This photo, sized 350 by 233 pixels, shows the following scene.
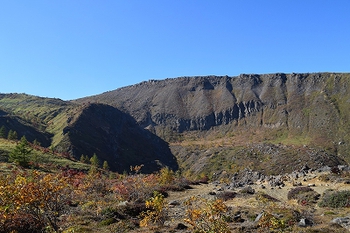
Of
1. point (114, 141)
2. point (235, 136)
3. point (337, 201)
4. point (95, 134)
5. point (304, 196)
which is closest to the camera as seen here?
point (337, 201)

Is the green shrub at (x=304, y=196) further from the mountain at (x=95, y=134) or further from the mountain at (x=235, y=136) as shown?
Answer: the mountain at (x=95, y=134)

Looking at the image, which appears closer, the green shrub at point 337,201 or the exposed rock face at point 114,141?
the green shrub at point 337,201

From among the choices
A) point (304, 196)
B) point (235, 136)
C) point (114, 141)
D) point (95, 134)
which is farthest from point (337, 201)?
point (235, 136)

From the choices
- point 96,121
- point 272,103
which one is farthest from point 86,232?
point 272,103

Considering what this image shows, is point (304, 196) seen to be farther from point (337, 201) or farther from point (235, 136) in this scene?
point (235, 136)

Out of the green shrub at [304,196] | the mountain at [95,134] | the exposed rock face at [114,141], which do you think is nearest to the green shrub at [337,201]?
the green shrub at [304,196]

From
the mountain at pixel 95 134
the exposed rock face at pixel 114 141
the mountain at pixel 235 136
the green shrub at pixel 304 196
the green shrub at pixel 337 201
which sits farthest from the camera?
the exposed rock face at pixel 114 141

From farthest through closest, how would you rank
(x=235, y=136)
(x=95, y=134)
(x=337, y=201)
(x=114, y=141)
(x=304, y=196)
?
(x=235, y=136), (x=114, y=141), (x=95, y=134), (x=304, y=196), (x=337, y=201)

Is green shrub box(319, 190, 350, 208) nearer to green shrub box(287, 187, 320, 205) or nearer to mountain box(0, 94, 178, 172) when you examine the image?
green shrub box(287, 187, 320, 205)

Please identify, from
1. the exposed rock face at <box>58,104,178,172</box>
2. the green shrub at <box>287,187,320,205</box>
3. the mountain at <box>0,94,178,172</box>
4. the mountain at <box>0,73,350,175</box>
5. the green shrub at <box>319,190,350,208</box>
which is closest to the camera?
the green shrub at <box>319,190,350,208</box>

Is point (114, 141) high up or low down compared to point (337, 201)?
down

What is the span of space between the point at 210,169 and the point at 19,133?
3347 inches

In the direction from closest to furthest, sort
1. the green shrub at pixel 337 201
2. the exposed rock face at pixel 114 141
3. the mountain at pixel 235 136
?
1. the green shrub at pixel 337 201
2. the mountain at pixel 235 136
3. the exposed rock face at pixel 114 141

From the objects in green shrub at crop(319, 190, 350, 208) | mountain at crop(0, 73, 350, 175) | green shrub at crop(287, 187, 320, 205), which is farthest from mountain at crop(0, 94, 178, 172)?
green shrub at crop(319, 190, 350, 208)
